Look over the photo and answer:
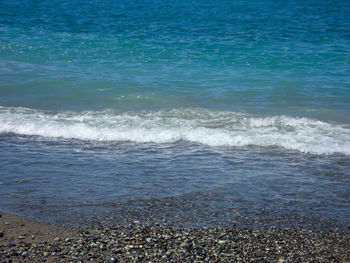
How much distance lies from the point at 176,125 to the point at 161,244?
6923 mm

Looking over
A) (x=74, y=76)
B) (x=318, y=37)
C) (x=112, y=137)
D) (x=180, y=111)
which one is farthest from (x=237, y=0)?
(x=112, y=137)

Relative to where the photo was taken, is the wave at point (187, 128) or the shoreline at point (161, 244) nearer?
the shoreline at point (161, 244)

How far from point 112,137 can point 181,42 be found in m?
15.6

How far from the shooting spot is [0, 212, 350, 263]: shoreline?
20.1ft

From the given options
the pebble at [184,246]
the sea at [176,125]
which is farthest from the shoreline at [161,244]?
the sea at [176,125]

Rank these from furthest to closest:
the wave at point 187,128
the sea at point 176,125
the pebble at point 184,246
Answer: the wave at point 187,128
the sea at point 176,125
the pebble at point 184,246

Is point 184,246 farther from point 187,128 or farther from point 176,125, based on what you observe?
point 176,125

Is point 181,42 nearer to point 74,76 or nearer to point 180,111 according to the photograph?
point 74,76

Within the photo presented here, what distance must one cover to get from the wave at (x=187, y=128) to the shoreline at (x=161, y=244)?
4.63m

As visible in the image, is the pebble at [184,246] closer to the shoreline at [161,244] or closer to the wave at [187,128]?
the shoreline at [161,244]

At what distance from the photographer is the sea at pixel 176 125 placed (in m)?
7.91

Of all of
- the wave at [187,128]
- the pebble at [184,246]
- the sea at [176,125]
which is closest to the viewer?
the pebble at [184,246]

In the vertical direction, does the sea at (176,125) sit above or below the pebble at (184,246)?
above

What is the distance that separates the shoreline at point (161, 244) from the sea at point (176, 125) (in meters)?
0.31
